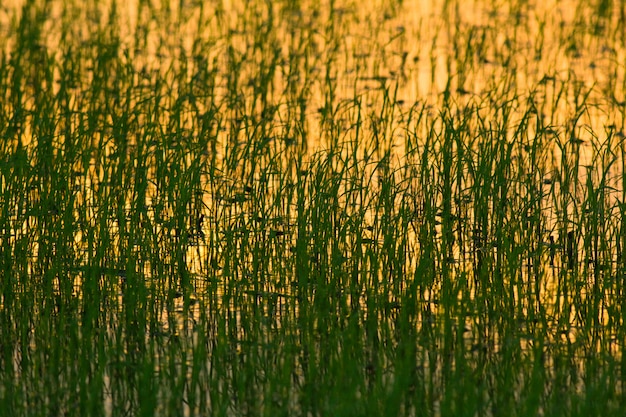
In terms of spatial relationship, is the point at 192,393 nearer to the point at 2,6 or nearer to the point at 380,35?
the point at 380,35

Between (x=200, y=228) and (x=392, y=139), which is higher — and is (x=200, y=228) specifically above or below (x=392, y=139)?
below

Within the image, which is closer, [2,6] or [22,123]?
[22,123]

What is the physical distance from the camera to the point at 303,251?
5371mm

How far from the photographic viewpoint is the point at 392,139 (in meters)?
7.15

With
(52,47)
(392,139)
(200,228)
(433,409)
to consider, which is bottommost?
(433,409)

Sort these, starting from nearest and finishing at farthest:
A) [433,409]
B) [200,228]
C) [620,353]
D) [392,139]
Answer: [433,409]
[620,353]
[200,228]
[392,139]

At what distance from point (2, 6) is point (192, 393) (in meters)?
6.01

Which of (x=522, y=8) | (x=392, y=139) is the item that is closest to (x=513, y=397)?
(x=392, y=139)

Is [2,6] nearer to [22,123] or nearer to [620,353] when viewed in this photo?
[22,123]

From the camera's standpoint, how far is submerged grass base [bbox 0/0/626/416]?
4578 millimetres

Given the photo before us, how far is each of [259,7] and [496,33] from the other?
1.87 meters

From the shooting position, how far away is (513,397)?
14.7 ft

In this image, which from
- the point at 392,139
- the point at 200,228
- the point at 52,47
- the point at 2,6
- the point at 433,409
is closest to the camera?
the point at 433,409

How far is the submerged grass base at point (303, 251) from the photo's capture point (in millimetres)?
4578
